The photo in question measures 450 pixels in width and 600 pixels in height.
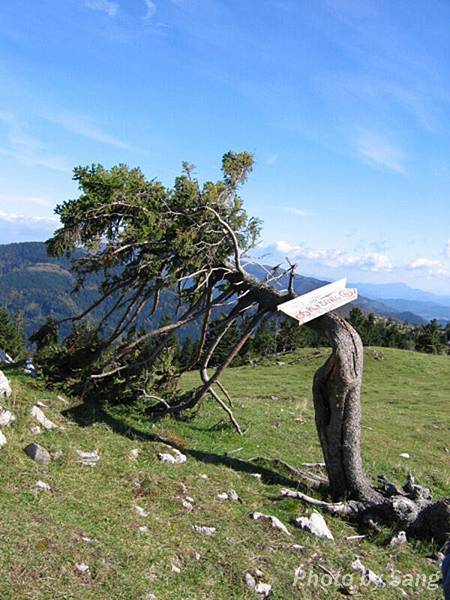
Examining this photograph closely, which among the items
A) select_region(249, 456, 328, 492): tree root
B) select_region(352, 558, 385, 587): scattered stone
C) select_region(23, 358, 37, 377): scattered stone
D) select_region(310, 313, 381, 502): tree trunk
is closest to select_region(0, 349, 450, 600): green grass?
select_region(352, 558, 385, 587): scattered stone

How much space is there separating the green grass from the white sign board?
13.0ft

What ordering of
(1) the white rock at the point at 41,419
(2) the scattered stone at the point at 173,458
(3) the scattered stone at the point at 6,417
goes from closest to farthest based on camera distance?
(3) the scattered stone at the point at 6,417
(1) the white rock at the point at 41,419
(2) the scattered stone at the point at 173,458

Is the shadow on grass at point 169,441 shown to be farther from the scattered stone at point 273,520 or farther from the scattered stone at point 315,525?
the scattered stone at point 273,520

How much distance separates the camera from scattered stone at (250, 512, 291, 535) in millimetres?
8898

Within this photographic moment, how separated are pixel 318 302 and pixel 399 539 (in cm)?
504

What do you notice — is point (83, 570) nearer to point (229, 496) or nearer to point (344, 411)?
point (229, 496)

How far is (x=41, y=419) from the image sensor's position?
10.6 meters

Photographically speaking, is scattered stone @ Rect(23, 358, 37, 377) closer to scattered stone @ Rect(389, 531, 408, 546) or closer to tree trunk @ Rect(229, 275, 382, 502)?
tree trunk @ Rect(229, 275, 382, 502)

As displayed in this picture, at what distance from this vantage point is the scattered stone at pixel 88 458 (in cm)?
941

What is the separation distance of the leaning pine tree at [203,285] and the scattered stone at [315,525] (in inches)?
37.0

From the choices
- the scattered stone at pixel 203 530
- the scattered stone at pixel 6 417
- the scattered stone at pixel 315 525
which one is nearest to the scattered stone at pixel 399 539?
the scattered stone at pixel 315 525

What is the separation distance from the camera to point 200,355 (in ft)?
46.5

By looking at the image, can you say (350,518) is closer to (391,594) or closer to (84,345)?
(391,594)

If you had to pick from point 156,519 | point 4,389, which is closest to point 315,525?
point 156,519
